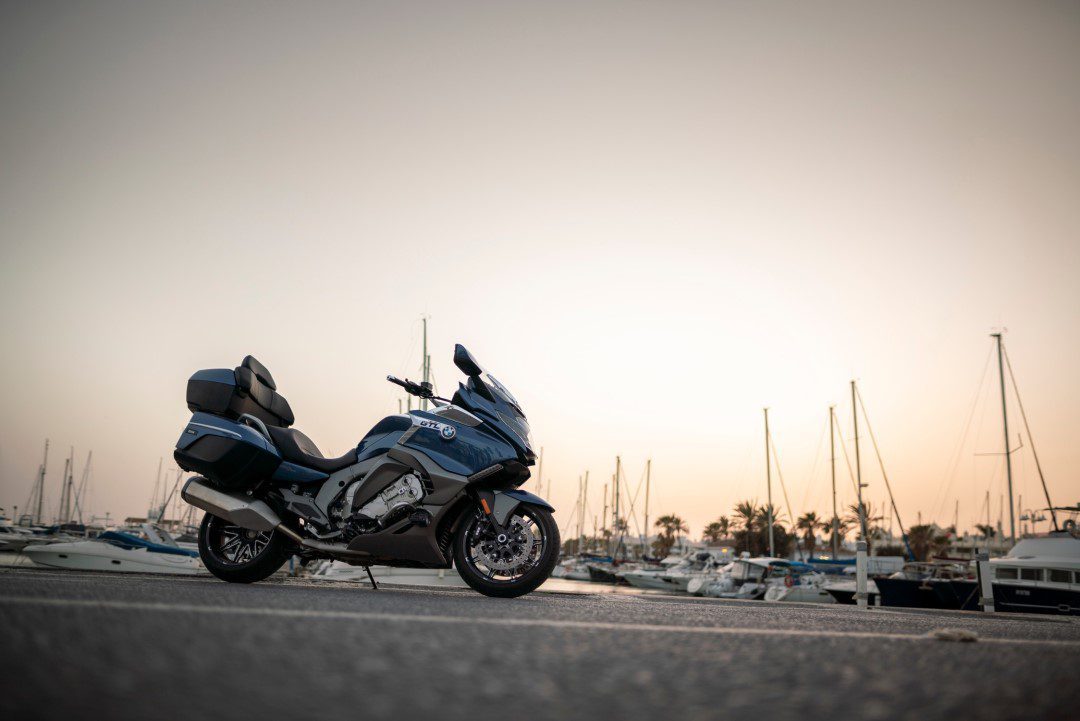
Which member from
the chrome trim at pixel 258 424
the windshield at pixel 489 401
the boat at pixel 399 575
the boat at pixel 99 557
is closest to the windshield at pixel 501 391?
the windshield at pixel 489 401

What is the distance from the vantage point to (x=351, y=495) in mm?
6516

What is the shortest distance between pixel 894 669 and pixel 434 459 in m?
4.57

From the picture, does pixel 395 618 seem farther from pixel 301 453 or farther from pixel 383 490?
pixel 301 453

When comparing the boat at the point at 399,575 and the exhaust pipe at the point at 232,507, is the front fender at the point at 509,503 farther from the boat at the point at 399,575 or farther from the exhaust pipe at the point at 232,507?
the boat at the point at 399,575

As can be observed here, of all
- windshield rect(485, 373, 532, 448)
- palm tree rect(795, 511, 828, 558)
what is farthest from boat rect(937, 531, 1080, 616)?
palm tree rect(795, 511, 828, 558)

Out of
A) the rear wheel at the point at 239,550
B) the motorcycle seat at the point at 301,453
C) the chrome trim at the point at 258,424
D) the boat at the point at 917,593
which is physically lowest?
the boat at the point at 917,593

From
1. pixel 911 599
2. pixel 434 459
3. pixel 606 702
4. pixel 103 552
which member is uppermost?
pixel 434 459

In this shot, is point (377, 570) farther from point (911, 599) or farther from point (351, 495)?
point (351, 495)

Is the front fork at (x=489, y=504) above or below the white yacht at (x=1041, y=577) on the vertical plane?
above

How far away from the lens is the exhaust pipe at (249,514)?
639 centimetres

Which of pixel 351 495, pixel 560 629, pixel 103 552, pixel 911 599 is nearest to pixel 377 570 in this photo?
pixel 103 552

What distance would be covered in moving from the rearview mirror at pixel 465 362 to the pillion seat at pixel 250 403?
120 cm

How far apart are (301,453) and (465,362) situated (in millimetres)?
1673

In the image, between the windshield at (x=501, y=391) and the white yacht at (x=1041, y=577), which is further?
the white yacht at (x=1041, y=577)
